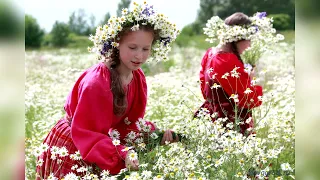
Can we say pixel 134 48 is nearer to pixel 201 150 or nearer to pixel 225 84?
pixel 201 150

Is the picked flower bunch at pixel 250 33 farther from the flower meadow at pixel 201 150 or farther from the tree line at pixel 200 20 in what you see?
the tree line at pixel 200 20

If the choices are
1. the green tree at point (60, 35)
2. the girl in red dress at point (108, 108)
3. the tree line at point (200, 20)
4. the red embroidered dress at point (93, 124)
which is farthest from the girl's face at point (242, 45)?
the green tree at point (60, 35)

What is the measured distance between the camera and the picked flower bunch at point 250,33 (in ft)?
10.9

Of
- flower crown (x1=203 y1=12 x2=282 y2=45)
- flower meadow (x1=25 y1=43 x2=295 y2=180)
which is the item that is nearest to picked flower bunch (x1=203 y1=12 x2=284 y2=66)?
flower crown (x1=203 y1=12 x2=282 y2=45)

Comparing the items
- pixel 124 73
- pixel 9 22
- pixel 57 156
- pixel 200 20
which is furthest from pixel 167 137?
pixel 200 20

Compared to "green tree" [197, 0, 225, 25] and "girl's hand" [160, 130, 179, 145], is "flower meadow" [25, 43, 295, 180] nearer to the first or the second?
"girl's hand" [160, 130, 179, 145]

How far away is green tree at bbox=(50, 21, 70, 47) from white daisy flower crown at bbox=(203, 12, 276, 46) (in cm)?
1092

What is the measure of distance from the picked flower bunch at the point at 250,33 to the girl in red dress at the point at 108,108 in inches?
36.3

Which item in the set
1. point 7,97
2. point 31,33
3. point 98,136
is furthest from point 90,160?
point 31,33

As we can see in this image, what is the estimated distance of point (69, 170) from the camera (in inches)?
91.5

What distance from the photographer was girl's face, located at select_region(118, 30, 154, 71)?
7.52 feet

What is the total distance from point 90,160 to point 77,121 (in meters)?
0.17

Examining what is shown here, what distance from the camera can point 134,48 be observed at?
232 centimetres

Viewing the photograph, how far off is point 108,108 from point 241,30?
56.1 inches
